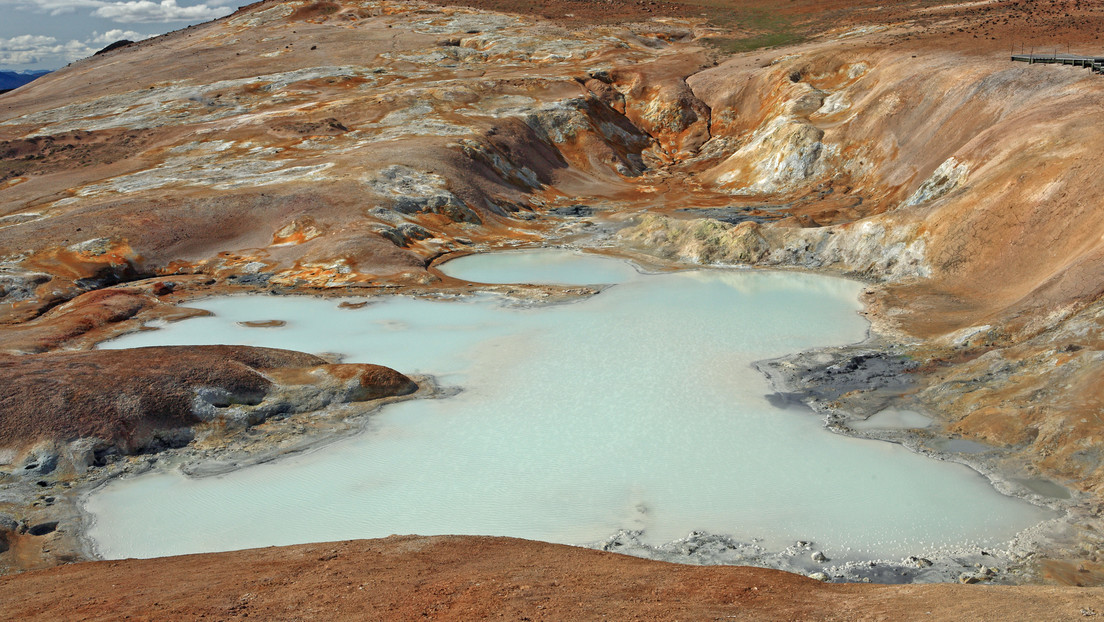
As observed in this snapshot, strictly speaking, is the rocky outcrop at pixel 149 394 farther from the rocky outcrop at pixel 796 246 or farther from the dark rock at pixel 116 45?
the dark rock at pixel 116 45

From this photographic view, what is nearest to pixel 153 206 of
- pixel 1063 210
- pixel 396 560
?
pixel 396 560

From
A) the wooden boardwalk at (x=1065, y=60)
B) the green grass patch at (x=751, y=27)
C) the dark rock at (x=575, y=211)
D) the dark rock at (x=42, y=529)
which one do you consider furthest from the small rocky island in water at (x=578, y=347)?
the green grass patch at (x=751, y=27)

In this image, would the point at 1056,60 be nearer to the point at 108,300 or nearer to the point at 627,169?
the point at 627,169

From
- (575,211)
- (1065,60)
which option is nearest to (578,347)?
(575,211)

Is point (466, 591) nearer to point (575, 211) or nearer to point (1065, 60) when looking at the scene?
point (575, 211)

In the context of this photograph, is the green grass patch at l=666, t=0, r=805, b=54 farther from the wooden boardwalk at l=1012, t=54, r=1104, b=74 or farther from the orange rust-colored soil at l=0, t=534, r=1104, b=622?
the orange rust-colored soil at l=0, t=534, r=1104, b=622
